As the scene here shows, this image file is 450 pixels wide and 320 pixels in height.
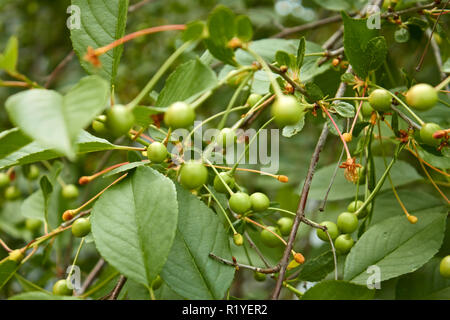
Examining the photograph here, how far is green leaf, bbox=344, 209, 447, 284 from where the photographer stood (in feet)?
2.58

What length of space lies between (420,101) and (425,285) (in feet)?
1.82

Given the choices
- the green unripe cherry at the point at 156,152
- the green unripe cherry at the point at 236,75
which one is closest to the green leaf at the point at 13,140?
the green unripe cherry at the point at 156,152

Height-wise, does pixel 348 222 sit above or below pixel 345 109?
below

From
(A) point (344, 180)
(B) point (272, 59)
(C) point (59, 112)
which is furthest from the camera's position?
(A) point (344, 180)

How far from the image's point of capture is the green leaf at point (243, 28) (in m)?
0.57

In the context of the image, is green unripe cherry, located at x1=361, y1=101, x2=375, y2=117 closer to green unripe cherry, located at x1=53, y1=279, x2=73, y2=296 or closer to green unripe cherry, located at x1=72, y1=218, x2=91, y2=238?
green unripe cherry, located at x1=72, y1=218, x2=91, y2=238

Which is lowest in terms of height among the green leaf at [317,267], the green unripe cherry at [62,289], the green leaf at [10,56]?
the green unripe cherry at [62,289]

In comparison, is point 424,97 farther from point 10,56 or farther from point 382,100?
point 10,56

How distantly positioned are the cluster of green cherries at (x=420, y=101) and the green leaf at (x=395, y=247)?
0.73 ft

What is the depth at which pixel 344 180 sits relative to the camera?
4.08 ft

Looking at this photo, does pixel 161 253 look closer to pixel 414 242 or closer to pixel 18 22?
pixel 414 242

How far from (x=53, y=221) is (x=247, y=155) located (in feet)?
2.40

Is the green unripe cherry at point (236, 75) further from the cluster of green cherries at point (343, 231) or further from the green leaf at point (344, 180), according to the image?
the green leaf at point (344, 180)

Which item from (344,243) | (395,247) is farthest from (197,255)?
(395,247)
